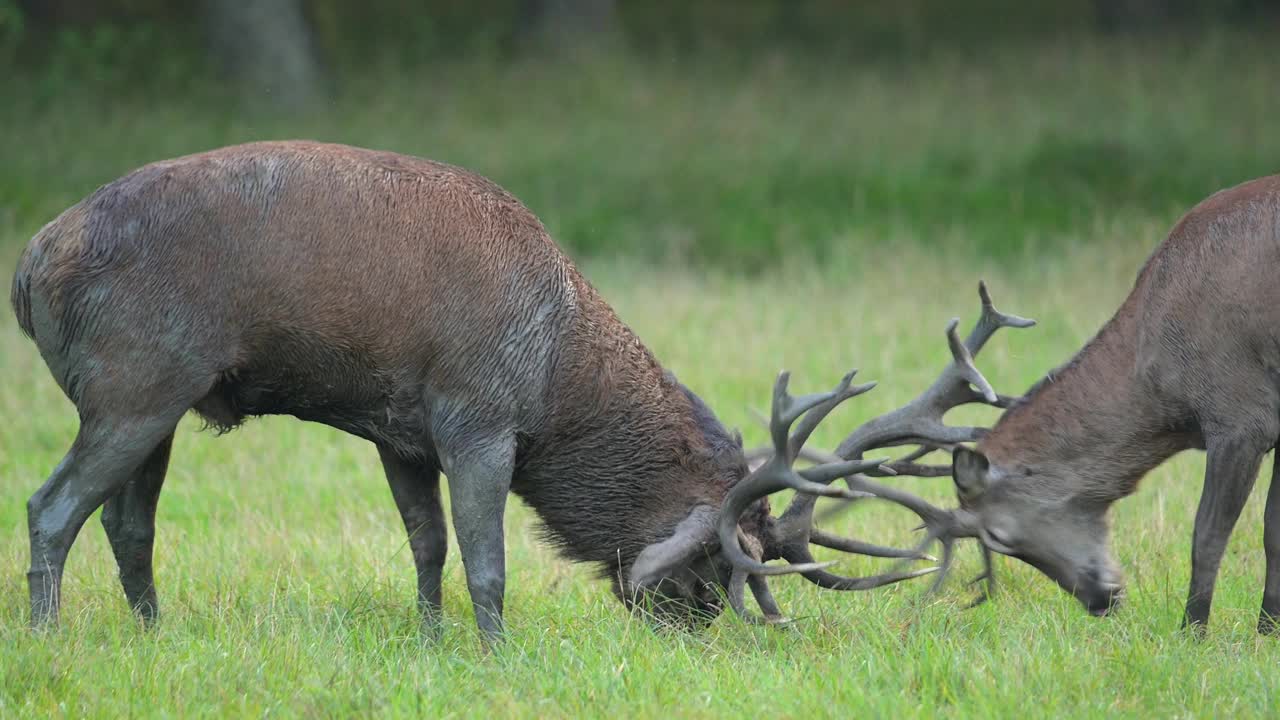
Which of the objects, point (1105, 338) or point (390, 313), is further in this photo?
point (1105, 338)

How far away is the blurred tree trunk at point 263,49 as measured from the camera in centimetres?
1805

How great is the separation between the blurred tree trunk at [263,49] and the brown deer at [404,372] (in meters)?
12.3

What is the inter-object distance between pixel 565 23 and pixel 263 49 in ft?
13.8

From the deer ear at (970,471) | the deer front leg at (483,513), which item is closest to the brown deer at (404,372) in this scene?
the deer front leg at (483,513)

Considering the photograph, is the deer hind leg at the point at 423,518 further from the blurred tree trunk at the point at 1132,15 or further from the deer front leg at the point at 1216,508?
the blurred tree trunk at the point at 1132,15

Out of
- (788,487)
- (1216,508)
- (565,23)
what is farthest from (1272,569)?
(565,23)

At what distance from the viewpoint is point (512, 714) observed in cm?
524

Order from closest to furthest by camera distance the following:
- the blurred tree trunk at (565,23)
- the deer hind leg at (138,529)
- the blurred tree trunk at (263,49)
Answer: the deer hind leg at (138,529) < the blurred tree trunk at (263,49) < the blurred tree trunk at (565,23)

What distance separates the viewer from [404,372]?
6.03 meters

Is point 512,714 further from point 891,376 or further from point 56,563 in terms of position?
point 891,376

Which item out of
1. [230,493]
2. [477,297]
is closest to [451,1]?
[230,493]

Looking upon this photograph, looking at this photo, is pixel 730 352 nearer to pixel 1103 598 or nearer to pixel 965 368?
pixel 965 368

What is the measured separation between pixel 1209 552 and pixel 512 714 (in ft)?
9.36

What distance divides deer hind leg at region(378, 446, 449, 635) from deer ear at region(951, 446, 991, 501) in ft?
7.04
